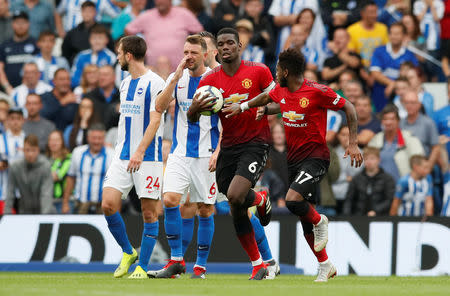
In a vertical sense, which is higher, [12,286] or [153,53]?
[153,53]

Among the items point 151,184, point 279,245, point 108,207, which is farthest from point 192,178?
point 279,245

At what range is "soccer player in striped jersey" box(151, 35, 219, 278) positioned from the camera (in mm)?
10688

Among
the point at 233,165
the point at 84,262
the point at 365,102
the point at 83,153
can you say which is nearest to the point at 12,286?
the point at 233,165

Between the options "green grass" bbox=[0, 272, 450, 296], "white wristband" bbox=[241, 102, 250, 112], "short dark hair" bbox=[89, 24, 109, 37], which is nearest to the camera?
"green grass" bbox=[0, 272, 450, 296]

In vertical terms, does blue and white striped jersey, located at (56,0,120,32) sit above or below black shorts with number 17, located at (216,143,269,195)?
above

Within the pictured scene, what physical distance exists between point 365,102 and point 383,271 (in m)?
3.19

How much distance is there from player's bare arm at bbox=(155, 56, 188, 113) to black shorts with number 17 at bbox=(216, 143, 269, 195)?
83 centimetres

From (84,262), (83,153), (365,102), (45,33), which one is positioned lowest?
(84,262)

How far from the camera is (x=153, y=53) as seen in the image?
17.1 meters

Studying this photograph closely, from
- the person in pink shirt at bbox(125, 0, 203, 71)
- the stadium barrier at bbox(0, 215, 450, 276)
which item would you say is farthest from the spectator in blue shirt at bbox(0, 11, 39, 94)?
the stadium barrier at bbox(0, 215, 450, 276)

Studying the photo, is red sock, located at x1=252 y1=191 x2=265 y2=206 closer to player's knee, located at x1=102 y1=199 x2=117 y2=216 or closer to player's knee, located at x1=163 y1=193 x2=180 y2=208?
player's knee, located at x1=163 y1=193 x2=180 y2=208

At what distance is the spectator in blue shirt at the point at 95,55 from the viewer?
17.7 metres

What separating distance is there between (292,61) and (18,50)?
1019cm

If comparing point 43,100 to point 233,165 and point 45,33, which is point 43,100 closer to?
point 45,33
